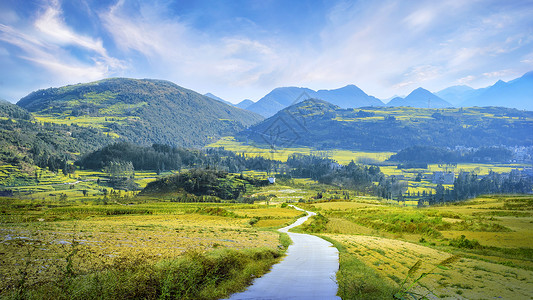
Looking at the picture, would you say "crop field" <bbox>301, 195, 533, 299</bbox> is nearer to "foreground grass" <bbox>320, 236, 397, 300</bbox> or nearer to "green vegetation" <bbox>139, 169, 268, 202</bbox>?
"foreground grass" <bbox>320, 236, 397, 300</bbox>

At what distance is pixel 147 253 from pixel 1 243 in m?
5.43

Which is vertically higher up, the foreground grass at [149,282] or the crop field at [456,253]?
the foreground grass at [149,282]

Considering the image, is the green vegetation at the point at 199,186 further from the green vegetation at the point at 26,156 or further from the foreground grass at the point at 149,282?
the foreground grass at the point at 149,282

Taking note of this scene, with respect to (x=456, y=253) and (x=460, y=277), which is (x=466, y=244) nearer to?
(x=456, y=253)

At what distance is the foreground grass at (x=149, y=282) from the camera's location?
6.86 meters

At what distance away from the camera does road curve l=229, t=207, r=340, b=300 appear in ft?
28.8

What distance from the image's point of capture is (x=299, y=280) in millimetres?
10633

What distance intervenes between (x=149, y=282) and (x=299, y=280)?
5.60 metres

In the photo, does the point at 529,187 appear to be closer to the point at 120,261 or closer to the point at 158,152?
the point at 120,261

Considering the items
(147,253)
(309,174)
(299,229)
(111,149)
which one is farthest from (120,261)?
(111,149)

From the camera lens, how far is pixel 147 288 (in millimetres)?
7773

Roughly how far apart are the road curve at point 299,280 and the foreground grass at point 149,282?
2.38 feet

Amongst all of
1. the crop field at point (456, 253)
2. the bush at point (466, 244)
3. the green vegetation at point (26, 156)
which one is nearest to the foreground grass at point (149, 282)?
the crop field at point (456, 253)

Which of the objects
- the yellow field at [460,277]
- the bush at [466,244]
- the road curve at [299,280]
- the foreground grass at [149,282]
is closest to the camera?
the foreground grass at [149,282]
